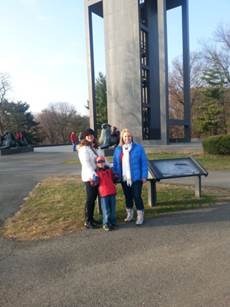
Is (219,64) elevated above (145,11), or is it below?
below

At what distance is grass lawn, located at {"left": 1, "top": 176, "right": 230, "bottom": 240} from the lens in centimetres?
673

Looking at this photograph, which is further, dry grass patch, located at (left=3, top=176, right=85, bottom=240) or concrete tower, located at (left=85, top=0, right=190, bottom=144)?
concrete tower, located at (left=85, top=0, right=190, bottom=144)

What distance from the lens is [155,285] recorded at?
406 cm

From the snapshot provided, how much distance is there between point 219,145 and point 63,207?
446 inches

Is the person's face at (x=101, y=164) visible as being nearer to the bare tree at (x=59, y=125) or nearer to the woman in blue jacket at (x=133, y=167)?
the woman in blue jacket at (x=133, y=167)

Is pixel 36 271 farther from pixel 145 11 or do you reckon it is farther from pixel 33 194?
pixel 145 11

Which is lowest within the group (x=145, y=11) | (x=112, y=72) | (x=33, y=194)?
(x=33, y=194)

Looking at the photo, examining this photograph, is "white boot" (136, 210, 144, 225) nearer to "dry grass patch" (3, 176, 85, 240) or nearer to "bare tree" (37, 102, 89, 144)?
"dry grass patch" (3, 176, 85, 240)

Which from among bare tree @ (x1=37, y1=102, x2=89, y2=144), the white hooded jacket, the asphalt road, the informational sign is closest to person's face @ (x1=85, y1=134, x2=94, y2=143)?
the white hooded jacket

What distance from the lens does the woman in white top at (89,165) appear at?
6555 mm

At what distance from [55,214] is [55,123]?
79774mm

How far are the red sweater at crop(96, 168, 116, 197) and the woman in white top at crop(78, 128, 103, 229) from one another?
0.41ft

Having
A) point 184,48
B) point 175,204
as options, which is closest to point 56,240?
point 175,204

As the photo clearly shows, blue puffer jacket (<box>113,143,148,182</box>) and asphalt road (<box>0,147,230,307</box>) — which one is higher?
blue puffer jacket (<box>113,143,148,182</box>)
